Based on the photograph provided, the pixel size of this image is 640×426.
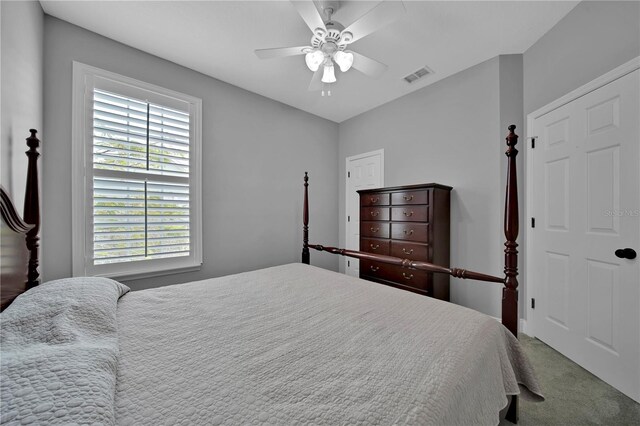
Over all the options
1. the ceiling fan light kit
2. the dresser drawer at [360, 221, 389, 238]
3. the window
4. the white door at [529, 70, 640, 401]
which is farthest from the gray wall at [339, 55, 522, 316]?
the window

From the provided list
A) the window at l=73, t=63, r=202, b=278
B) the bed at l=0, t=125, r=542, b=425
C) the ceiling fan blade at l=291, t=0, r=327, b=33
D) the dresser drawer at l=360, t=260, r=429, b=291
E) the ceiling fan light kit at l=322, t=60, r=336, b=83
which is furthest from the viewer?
the dresser drawer at l=360, t=260, r=429, b=291

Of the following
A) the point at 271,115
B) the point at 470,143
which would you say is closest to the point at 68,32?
the point at 271,115

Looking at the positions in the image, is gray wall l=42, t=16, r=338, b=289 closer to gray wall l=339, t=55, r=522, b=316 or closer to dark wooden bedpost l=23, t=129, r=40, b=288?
dark wooden bedpost l=23, t=129, r=40, b=288

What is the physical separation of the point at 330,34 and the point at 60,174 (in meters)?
2.47

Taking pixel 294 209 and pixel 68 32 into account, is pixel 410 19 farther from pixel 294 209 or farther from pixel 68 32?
pixel 68 32

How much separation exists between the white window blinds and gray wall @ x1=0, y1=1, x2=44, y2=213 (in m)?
0.47

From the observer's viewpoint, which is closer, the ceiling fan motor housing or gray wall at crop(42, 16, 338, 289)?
the ceiling fan motor housing

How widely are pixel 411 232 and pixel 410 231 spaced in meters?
0.02

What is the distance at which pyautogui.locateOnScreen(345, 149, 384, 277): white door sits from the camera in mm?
3898

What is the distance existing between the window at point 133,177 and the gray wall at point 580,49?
136 inches

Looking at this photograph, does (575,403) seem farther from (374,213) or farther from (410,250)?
(374,213)

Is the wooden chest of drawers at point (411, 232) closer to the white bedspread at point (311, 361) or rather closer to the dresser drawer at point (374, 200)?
the dresser drawer at point (374, 200)

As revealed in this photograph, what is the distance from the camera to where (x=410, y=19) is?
213cm

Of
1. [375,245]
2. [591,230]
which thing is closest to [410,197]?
[375,245]
